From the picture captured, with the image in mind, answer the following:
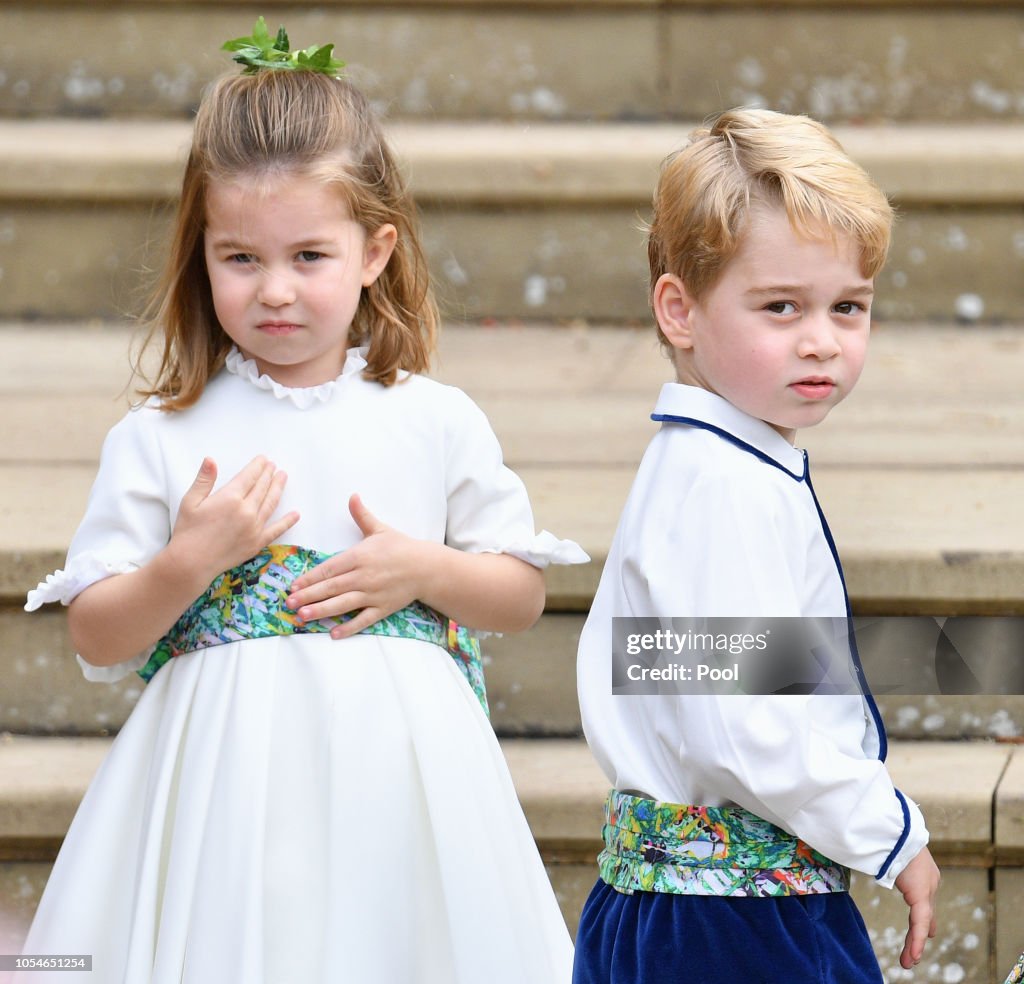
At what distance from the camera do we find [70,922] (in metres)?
1.80

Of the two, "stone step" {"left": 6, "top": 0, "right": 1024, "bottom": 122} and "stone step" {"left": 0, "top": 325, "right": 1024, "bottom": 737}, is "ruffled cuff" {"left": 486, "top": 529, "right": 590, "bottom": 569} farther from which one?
"stone step" {"left": 6, "top": 0, "right": 1024, "bottom": 122}

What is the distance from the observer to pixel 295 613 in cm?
180

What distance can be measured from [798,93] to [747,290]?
6.99ft

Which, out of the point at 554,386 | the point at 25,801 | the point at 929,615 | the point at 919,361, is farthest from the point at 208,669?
the point at 919,361

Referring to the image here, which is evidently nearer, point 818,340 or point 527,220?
point 818,340

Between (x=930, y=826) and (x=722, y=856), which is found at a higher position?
(x=722, y=856)

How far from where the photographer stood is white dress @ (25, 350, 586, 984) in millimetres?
1724

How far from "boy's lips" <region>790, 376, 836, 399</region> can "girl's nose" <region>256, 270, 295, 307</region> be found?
57 centimetres

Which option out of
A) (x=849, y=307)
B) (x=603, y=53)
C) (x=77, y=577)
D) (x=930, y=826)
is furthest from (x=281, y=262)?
(x=603, y=53)

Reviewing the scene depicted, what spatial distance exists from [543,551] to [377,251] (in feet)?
1.32

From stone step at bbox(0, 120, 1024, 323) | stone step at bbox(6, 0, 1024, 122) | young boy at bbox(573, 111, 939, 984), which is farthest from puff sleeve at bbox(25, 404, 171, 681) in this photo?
stone step at bbox(6, 0, 1024, 122)

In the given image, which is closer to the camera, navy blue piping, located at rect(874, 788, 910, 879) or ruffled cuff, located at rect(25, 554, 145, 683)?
navy blue piping, located at rect(874, 788, 910, 879)

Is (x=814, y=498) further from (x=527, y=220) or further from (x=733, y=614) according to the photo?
(x=527, y=220)

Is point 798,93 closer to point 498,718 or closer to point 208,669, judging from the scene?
point 498,718
